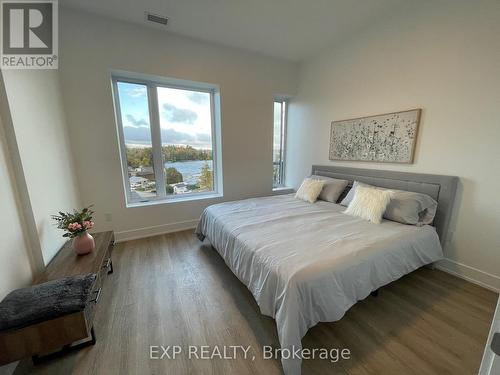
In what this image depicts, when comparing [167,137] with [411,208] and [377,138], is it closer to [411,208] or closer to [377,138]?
[377,138]

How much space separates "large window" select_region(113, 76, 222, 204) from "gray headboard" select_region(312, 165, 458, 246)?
95.5 inches

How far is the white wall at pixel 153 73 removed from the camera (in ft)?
7.97

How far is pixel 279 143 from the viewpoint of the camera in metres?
4.34

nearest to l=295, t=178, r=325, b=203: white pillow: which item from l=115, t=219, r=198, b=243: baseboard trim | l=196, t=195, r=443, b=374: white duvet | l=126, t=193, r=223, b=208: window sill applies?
l=196, t=195, r=443, b=374: white duvet

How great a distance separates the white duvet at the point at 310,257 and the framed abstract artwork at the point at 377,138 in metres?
0.97

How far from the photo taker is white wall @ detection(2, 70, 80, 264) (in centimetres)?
156

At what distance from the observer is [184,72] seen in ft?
9.65

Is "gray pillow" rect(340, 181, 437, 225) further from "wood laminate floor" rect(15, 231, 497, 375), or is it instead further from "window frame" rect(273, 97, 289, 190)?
"window frame" rect(273, 97, 289, 190)

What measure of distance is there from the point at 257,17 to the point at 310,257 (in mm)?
2828

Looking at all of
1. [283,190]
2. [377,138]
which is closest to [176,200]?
[283,190]

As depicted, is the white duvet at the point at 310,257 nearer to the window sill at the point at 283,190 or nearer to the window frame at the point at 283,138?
the window sill at the point at 283,190

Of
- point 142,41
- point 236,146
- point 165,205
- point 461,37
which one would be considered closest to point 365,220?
point 461,37

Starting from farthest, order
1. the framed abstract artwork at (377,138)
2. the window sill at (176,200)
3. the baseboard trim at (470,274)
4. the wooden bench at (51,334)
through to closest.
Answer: the window sill at (176,200)
the framed abstract artwork at (377,138)
the baseboard trim at (470,274)
the wooden bench at (51,334)

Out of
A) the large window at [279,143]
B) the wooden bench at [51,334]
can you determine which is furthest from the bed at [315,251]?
the large window at [279,143]
